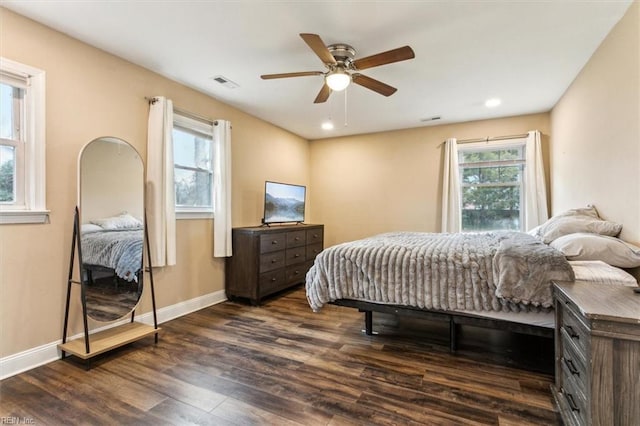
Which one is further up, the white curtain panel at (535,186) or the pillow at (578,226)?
the white curtain panel at (535,186)

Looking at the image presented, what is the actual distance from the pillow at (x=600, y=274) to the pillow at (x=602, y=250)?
66 mm

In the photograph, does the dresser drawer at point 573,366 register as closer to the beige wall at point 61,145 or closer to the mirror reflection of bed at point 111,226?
the mirror reflection of bed at point 111,226

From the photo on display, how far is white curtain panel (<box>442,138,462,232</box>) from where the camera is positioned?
4.76m

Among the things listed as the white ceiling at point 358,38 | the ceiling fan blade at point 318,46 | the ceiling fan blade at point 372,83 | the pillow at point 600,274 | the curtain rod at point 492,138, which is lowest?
the pillow at point 600,274

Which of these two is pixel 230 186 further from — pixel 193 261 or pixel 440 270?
pixel 440 270

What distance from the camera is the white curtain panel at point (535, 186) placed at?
425 centimetres

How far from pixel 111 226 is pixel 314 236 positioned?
2942 millimetres

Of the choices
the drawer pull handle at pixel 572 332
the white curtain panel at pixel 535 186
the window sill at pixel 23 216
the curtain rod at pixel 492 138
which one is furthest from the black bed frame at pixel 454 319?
the curtain rod at pixel 492 138

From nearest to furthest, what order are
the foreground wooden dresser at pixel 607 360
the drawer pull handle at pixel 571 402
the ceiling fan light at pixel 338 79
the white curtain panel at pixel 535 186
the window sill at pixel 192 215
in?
the foreground wooden dresser at pixel 607 360, the drawer pull handle at pixel 571 402, the ceiling fan light at pixel 338 79, the window sill at pixel 192 215, the white curtain panel at pixel 535 186

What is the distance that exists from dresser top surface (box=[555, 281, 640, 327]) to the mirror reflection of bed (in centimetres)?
322

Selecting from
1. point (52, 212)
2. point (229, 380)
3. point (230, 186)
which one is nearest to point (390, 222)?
point (230, 186)

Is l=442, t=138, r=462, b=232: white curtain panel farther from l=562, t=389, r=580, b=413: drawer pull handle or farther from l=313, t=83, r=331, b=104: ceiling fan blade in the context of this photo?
l=562, t=389, r=580, b=413: drawer pull handle

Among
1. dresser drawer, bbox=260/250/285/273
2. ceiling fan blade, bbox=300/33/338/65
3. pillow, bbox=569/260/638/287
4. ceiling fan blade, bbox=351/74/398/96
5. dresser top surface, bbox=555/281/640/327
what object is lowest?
dresser drawer, bbox=260/250/285/273

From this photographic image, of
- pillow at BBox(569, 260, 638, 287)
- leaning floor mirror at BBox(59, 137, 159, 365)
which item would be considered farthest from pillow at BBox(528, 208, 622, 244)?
leaning floor mirror at BBox(59, 137, 159, 365)
